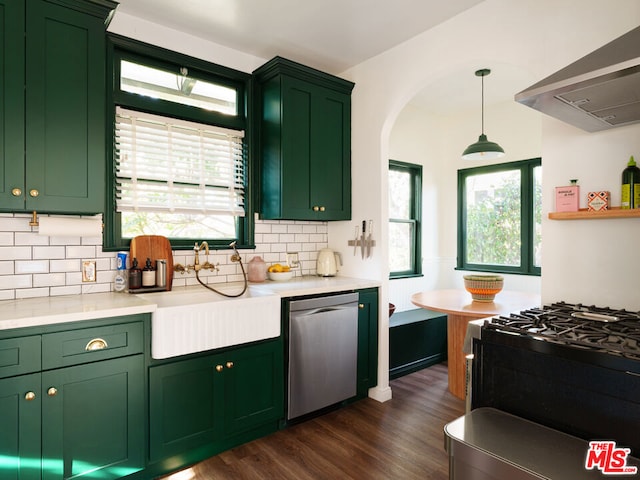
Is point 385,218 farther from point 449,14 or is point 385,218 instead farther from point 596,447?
point 596,447

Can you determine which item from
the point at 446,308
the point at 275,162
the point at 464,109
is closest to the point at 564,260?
the point at 446,308

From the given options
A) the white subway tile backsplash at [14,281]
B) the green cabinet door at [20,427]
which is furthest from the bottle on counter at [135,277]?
the green cabinet door at [20,427]

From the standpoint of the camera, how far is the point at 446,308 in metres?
3.08

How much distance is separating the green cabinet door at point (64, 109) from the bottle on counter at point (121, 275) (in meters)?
0.44

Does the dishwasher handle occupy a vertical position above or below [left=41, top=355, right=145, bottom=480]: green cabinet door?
above

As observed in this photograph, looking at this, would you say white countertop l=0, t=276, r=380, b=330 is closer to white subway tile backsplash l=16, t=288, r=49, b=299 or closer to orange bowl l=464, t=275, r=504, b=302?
white subway tile backsplash l=16, t=288, r=49, b=299

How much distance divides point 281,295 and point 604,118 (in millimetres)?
2022

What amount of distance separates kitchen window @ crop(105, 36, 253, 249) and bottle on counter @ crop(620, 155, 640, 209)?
8.12ft

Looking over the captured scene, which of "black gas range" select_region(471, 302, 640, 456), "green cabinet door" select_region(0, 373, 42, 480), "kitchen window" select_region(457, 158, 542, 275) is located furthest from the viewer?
"kitchen window" select_region(457, 158, 542, 275)

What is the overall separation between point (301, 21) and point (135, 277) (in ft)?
6.89

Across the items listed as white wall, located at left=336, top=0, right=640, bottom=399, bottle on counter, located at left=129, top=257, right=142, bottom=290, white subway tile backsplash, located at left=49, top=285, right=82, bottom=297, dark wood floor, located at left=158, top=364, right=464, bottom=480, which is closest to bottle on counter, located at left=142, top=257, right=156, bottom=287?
bottle on counter, located at left=129, top=257, right=142, bottom=290

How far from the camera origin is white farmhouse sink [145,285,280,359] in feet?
7.09

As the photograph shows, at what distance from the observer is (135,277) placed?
2561 mm

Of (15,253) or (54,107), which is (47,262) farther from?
(54,107)
